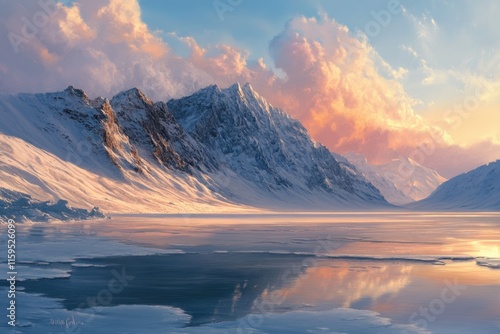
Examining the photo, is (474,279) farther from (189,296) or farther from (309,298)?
(189,296)

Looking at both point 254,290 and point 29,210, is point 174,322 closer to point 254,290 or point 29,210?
point 254,290

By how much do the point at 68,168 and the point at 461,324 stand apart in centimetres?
15888

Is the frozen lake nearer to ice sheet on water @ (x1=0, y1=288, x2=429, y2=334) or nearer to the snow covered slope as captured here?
ice sheet on water @ (x1=0, y1=288, x2=429, y2=334)

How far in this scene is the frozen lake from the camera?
18734mm

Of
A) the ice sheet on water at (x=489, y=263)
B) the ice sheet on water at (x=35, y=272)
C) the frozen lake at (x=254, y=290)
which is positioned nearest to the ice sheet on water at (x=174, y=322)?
the frozen lake at (x=254, y=290)

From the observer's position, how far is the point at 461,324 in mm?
18953

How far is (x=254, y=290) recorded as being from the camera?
24.8 meters

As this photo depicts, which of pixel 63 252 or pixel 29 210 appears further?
pixel 29 210

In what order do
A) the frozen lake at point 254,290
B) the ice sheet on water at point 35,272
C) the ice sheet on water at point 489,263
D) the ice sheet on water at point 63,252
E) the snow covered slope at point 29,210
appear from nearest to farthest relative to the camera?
the frozen lake at point 254,290 < the ice sheet on water at point 35,272 < the ice sheet on water at point 63,252 < the ice sheet on water at point 489,263 < the snow covered slope at point 29,210

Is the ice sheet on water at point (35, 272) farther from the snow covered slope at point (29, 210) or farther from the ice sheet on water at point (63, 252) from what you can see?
the snow covered slope at point (29, 210)

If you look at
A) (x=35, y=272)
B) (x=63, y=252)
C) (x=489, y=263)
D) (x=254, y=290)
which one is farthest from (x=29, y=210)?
(x=489, y=263)

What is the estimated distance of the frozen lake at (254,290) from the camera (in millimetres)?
18734

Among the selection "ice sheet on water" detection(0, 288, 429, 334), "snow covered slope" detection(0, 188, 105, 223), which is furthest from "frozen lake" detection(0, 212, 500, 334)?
"snow covered slope" detection(0, 188, 105, 223)

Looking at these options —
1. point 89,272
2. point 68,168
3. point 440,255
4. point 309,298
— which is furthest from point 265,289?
point 68,168
